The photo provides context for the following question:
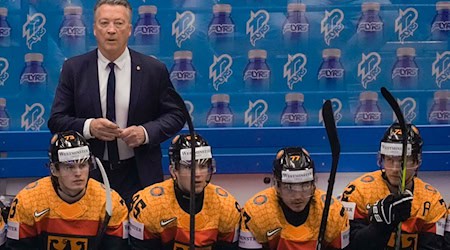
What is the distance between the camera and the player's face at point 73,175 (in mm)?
3410

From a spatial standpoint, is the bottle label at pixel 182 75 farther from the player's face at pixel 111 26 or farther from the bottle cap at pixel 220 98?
the player's face at pixel 111 26

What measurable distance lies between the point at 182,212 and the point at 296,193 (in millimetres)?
443

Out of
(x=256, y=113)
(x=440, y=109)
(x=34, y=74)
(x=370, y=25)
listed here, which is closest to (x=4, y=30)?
(x=34, y=74)

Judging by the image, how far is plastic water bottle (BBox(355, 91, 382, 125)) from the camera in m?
4.77

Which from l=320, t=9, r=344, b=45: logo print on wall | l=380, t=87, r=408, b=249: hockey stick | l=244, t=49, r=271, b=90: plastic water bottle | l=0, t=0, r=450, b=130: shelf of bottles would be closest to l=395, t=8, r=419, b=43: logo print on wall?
l=0, t=0, r=450, b=130: shelf of bottles

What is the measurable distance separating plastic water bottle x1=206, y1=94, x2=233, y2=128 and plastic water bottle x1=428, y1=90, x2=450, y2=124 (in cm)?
105

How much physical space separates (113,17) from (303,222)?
1122 mm

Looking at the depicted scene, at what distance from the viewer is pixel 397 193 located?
3520 millimetres

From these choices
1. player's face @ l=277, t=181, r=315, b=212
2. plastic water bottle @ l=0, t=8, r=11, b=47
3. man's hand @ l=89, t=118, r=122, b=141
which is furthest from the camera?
plastic water bottle @ l=0, t=8, r=11, b=47

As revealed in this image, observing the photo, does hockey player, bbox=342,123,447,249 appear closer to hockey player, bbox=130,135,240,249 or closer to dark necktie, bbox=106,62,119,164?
hockey player, bbox=130,135,240,249

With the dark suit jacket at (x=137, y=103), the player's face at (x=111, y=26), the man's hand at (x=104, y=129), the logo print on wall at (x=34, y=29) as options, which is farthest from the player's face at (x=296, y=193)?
the logo print on wall at (x=34, y=29)

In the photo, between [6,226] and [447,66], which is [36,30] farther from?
[447,66]

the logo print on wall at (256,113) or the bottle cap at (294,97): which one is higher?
the bottle cap at (294,97)

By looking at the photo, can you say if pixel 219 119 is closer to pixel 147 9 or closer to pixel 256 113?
pixel 256 113
